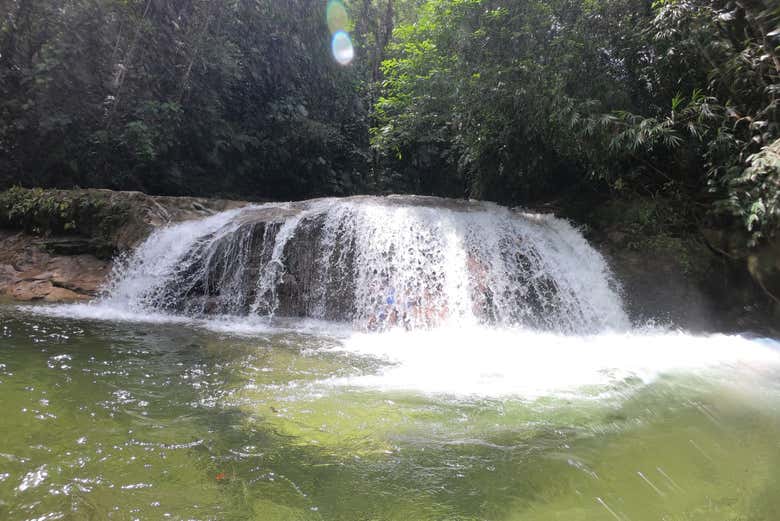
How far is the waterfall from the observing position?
261 inches

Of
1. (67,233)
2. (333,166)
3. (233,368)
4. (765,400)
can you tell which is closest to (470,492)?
(233,368)

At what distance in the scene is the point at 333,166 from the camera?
47.9 feet

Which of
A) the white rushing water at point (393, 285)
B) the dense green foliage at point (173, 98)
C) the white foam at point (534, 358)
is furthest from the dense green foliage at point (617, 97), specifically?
the dense green foliage at point (173, 98)

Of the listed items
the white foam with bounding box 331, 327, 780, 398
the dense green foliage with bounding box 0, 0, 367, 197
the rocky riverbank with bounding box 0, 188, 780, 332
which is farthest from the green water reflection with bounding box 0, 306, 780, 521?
the dense green foliage with bounding box 0, 0, 367, 197

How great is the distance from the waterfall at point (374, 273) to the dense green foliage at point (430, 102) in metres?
2.24

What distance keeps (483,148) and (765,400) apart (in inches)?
297

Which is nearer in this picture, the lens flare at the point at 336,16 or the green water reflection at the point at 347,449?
the green water reflection at the point at 347,449

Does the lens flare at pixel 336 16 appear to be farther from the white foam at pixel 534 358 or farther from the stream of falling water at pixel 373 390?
the white foam at pixel 534 358

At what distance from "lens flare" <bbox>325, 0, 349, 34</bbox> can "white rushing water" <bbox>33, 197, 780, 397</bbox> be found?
9258 mm

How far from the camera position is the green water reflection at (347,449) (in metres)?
1.86

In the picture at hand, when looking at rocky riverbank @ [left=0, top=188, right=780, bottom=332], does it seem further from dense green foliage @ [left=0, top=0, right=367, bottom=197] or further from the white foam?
dense green foliage @ [left=0, top=0, right=367, bottom=197]

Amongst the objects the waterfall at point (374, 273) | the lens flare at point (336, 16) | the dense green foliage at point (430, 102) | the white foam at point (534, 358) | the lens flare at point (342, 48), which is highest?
the lens flare at point (336, 16)

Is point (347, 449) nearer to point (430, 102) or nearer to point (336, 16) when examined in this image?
point (430, 102)

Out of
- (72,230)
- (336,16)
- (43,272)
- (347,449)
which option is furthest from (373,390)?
(336,16)
